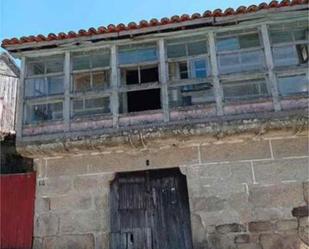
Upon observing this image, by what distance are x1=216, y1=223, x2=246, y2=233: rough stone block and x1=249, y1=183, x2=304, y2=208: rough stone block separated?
1.41 ft

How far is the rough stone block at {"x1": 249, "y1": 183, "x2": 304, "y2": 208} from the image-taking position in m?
6.30

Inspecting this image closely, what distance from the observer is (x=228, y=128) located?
6301mm

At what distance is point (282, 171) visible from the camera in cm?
645

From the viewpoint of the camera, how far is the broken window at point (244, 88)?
271 inches

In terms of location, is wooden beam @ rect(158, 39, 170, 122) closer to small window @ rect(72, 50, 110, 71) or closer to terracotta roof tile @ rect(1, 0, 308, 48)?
terracotta roof tile @ rect(1, 0, 308, 48)

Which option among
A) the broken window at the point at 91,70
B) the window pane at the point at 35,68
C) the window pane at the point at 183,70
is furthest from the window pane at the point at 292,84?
the window pane at the point at 35,68

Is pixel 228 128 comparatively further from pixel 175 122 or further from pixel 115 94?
pixel 115 94

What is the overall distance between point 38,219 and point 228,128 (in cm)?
370

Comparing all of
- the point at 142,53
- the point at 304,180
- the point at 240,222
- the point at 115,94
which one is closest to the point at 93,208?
the point at 115,94

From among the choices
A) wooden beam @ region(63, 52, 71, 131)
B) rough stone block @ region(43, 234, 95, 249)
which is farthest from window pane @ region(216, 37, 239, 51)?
rough stone block @ region(43, 234, 95, 249)

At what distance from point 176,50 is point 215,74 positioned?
102 centimetres

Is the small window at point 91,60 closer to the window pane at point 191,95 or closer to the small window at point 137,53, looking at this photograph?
the small window at point 137,53

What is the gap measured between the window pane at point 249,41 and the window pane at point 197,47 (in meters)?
0.67

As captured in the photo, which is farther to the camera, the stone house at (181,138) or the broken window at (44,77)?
the broken window at (44,77)
